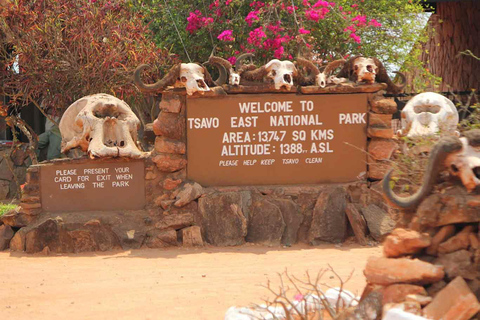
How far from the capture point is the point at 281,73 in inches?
352

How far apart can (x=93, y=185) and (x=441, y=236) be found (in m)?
5.29

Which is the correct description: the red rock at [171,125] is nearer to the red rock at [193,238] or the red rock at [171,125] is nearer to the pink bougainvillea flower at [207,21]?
the red rock at [193,238]

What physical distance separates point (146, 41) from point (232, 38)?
1589 mm

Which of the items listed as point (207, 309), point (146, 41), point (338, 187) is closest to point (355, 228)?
point (338, 187)

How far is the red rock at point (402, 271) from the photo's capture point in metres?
4.46

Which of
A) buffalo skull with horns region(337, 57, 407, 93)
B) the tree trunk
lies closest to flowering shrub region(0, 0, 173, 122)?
buffalo skull with horns region(337, 57, 407, 93)

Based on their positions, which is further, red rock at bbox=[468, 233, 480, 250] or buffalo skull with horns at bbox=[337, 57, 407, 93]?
buffalo skull with horns at bbox=[337, 57, 407, 93]

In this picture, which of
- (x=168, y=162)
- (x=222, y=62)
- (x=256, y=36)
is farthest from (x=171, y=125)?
(x=256, y=36)

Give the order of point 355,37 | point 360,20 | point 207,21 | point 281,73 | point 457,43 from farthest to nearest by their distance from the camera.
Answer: point 457,43, point 207,21, point 360,20, point 355,37, point 281,73

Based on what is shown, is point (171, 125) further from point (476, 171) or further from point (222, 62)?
point (476, 171)

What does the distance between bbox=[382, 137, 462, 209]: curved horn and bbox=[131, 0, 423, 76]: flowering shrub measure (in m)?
7.24

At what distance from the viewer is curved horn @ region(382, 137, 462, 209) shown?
180 inches

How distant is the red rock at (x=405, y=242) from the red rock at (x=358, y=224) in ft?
13.0

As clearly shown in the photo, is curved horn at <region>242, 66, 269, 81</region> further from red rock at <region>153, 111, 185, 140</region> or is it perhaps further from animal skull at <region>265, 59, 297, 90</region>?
red rock at <region>153, 111, 185, 140</region>
